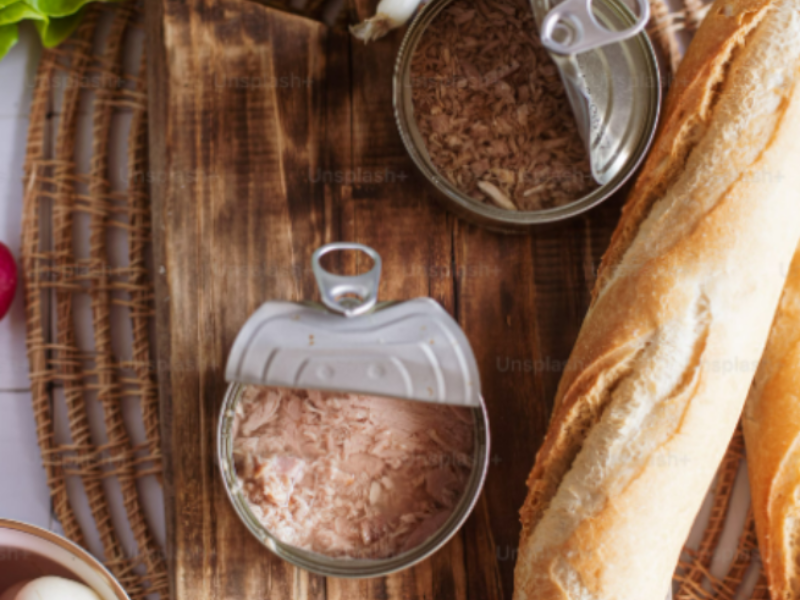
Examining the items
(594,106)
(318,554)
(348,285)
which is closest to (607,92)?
(594,106)

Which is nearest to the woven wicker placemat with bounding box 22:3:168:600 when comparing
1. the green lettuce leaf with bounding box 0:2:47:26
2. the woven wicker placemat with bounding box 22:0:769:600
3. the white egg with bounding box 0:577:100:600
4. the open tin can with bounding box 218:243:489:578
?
the woven wicker placemat with bounding box 22:0:769:600

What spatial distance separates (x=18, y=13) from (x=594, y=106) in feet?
3.75

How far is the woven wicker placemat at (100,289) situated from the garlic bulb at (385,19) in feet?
0.60

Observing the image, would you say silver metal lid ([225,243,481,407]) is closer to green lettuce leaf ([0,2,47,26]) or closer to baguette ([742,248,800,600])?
baguette ([742,248,800,600])

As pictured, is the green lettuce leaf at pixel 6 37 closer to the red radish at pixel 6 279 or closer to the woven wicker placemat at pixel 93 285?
the woven wicker placemat at pixel 93 285

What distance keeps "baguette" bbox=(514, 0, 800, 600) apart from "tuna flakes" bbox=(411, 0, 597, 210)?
0.18 m

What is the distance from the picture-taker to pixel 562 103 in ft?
4.17

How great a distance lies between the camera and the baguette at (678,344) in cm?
108

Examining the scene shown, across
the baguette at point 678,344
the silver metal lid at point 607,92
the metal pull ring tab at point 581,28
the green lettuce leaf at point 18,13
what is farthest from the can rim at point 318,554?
the green lettuce leaf at point 18,13

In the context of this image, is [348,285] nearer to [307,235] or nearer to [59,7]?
[307,235]

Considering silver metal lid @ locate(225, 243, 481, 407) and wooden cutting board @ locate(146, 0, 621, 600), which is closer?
silver metal lid @ locate(225, 243, 481, 407)

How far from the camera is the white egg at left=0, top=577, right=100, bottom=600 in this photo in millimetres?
1087

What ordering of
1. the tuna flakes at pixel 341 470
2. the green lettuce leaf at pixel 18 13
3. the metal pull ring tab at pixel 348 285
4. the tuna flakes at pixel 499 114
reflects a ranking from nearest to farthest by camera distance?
the metal pull ring tab at pixel 348 285 < the tuna flakes at pixel 341 470 < the tuna flakes at pixel 499 114 < the green lettuce leaf at pixel 18 13

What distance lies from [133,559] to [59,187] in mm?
791
